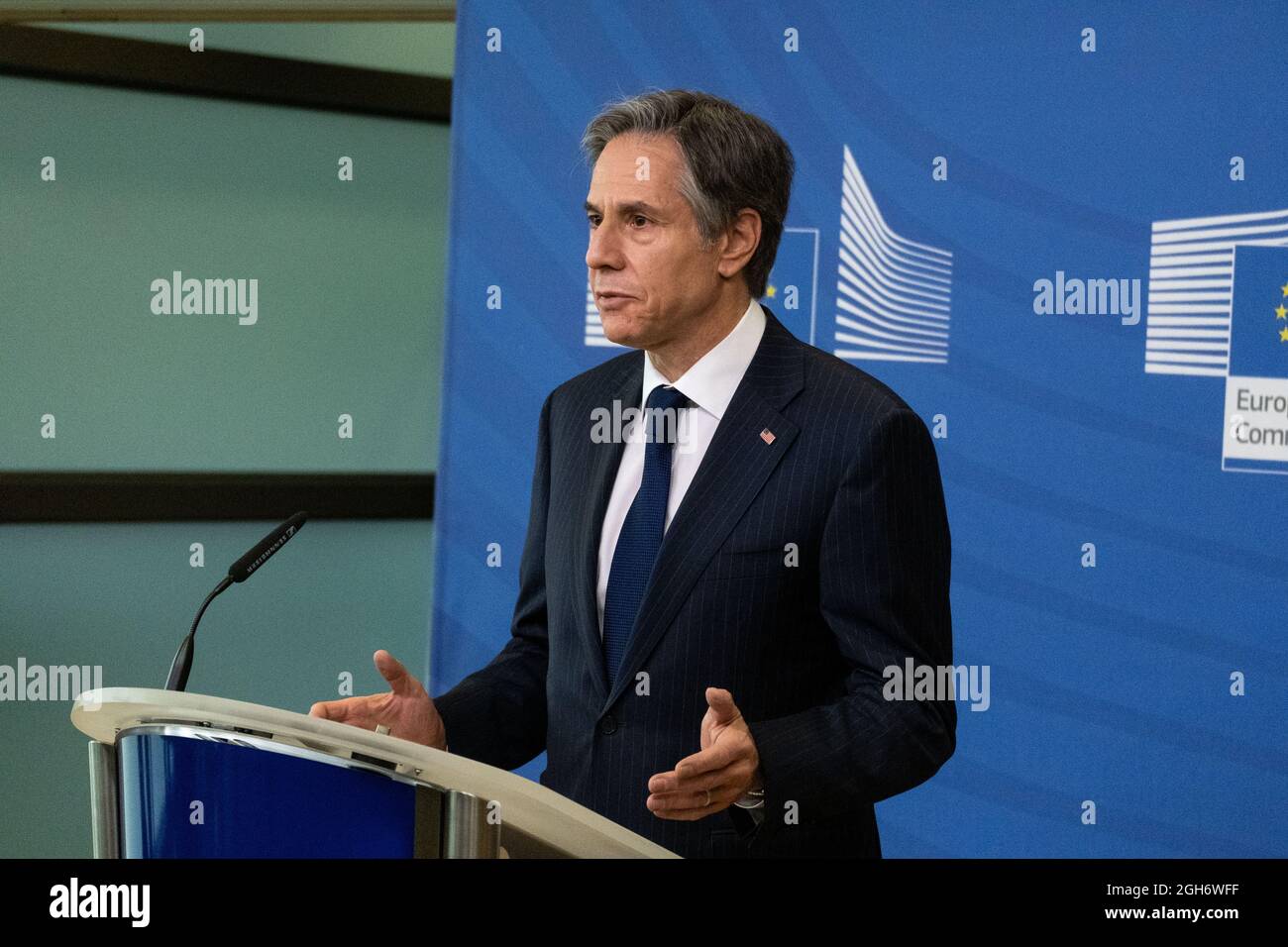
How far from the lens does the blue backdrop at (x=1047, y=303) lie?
104 inches

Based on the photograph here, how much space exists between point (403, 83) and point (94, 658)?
1.93m

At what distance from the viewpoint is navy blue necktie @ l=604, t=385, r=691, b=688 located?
1.67 metres

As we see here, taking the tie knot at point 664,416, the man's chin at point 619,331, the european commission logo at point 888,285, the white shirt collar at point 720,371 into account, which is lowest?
the tie knot at point 664,416

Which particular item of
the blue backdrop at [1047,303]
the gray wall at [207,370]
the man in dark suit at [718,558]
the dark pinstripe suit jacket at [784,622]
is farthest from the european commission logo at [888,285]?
the gray wall at [207,370]

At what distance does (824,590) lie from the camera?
1.59 meters

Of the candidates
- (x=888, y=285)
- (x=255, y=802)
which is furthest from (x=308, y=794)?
(x=888, y=285)

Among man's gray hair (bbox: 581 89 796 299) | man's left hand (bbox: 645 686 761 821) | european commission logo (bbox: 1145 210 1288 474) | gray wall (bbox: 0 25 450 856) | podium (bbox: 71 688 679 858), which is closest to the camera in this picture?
podium (bbox: 71 688 679 858)

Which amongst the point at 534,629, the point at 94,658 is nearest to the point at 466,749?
the point at 534,629

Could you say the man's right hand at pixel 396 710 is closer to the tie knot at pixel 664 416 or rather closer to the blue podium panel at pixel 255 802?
the blue podium panel at pixel 255 802

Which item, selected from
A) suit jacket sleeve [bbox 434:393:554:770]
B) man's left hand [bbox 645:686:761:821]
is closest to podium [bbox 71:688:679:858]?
man's left hand [bbox 645:686:761:821]

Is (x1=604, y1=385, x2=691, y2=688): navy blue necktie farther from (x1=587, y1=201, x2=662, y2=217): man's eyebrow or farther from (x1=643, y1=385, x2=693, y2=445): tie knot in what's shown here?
(x1=587, y1=201, x2=662, y2=217): man's eyebrow

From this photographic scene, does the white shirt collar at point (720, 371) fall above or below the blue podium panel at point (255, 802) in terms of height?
above

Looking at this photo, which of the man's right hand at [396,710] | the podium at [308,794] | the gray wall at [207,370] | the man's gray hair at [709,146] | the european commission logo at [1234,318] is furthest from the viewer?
the gray wall at [207,370]

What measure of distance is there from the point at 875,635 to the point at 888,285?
132cm
